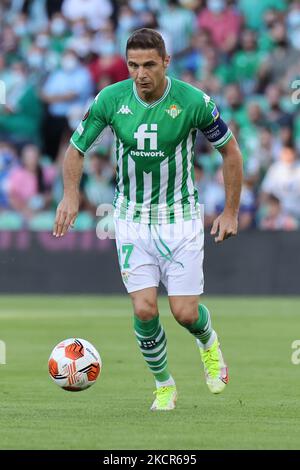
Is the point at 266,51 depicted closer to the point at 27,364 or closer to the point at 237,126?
the point at 237,126

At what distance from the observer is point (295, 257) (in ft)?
66.2

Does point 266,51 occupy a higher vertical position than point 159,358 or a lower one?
higher

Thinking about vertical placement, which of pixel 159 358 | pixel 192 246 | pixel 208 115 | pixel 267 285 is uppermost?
pixel 208 115

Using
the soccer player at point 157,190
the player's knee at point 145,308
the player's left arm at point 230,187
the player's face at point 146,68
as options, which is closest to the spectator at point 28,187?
the soccer player at point 157,190

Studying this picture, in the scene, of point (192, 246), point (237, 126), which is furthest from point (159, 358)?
point (237, 126)

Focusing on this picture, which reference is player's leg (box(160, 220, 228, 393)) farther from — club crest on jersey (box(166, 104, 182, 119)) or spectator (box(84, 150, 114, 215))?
spectator (box(84, 150, 114, 215))

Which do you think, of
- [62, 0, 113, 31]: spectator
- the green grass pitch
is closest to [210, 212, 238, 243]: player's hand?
the green grass pitch

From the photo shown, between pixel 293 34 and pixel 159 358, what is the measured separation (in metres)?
14.5

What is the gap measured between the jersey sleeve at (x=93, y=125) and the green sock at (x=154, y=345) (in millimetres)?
1293

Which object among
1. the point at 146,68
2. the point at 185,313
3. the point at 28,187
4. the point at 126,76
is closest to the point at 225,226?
the point at 185,313

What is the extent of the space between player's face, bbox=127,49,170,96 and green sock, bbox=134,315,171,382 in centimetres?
164

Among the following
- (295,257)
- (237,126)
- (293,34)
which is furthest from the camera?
(293,34)

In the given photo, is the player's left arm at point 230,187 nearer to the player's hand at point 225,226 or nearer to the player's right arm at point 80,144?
the player's hand at point 225,226

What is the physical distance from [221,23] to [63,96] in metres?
3.18
